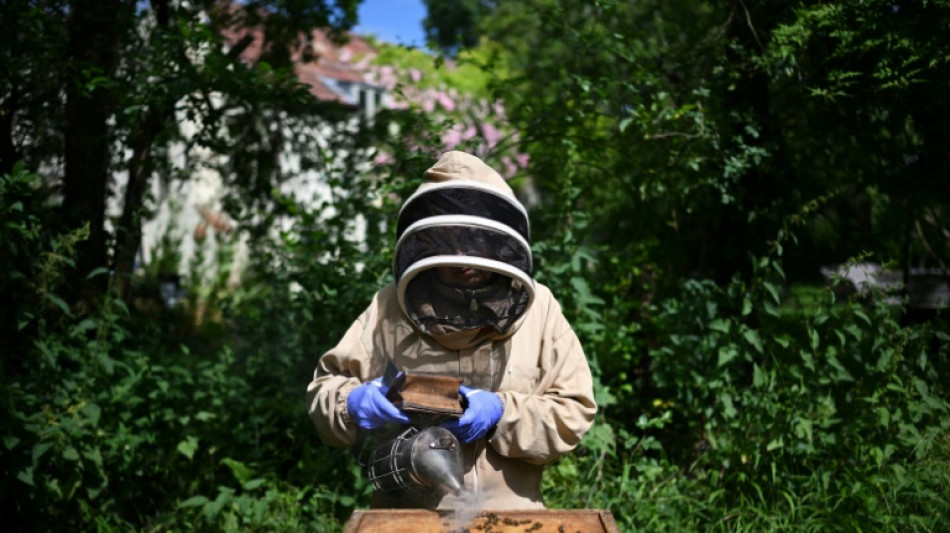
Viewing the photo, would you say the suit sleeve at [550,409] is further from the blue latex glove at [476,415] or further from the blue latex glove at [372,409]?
the blue latex glove at [372,409]

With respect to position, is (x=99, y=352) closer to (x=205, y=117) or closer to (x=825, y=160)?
(x=205, y=117)

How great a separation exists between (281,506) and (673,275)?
9.46ft

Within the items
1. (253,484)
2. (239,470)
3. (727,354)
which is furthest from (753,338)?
(239,470)

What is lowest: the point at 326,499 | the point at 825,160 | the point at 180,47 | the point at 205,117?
the point at 326,499

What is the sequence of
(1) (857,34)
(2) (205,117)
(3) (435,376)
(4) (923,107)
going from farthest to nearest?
(2) (205,117)
(4) (923,107)
(1) (857,34)
(3) (435,376)

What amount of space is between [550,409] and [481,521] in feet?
1.34

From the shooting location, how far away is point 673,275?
5.58 m

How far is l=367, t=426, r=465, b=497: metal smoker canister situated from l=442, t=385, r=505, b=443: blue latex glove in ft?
0.19

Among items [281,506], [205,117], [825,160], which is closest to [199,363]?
[281,506]

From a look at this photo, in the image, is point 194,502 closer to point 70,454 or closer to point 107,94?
point 70,454

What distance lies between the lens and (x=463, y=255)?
8.31 ft

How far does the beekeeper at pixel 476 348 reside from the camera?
101 inches

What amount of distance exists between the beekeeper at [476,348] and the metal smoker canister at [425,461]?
0.06 metres

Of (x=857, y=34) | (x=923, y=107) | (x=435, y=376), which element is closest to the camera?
(x=435, y=376)
